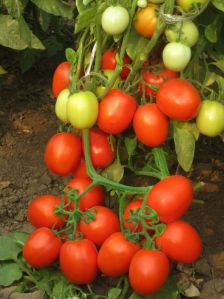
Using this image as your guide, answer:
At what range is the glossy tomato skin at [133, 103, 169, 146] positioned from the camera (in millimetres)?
2260

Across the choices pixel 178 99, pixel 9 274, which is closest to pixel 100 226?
pixel 9 274

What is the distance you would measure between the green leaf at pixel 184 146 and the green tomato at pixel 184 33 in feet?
0.96

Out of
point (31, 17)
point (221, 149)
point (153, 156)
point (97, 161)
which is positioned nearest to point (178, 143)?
point (153, 156)

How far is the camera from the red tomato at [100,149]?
7.79 ft

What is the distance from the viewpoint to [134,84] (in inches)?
91.5

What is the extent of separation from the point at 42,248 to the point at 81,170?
34 cm

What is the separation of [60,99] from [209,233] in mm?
687

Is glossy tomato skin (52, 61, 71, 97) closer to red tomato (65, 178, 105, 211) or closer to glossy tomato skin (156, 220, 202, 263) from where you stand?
red tomato (65, 178, 105, 211)

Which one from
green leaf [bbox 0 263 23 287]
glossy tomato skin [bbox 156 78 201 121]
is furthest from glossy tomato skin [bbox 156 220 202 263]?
green leaf [bbox 0 263 23 287]

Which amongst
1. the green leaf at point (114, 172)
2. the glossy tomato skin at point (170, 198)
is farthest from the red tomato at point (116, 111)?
the glossy tomato skin at point (170, 198)

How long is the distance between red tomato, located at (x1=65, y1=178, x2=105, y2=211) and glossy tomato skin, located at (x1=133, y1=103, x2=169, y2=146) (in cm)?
23

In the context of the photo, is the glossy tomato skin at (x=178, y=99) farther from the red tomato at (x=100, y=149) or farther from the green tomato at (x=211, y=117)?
the red tomato at (x=100, y=149)

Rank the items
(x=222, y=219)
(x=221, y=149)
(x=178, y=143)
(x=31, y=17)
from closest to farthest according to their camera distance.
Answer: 1. (x=178, y=143)
2. (x=222, y=219)
3. (x=221, y=149)
4. (x=31, y=17)

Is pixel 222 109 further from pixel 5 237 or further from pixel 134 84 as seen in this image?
pixel 5 237
